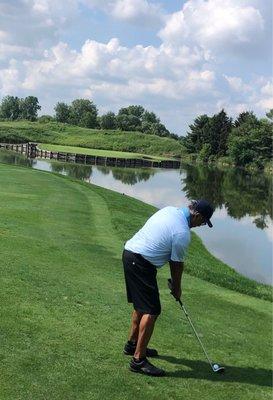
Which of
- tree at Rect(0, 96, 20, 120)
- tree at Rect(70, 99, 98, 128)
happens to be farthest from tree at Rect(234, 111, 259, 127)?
tree at Rect(0, 96, 20, 120)

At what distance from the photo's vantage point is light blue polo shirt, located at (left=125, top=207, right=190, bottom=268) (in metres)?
6.55

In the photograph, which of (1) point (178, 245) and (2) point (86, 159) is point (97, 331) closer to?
(1) point (178, 245)

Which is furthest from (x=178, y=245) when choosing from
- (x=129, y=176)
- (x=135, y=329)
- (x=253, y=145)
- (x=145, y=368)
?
(x=253, y=145)

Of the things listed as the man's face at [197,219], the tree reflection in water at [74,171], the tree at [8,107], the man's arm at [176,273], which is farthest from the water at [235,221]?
the tree at [8,107]

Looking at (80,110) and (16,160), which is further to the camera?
(80,110)

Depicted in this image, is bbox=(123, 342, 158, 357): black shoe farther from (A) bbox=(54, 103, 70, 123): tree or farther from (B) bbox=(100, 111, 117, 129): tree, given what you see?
(A) bbox=(54, 103, 70, 123): tree

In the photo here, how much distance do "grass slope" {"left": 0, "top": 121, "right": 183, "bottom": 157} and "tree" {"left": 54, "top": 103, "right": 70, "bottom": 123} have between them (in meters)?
51.1

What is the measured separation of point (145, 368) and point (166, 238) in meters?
1.64

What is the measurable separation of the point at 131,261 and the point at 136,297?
47 cm

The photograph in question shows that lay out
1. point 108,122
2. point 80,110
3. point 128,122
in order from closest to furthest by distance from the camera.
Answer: point 108,122 → point 128,122 → point 80,110

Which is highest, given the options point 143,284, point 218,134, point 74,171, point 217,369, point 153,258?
point 218,134

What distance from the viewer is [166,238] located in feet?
21.6

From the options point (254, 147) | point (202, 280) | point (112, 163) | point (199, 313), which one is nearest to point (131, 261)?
point (199, 313)

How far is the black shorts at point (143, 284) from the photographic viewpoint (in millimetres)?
6680
